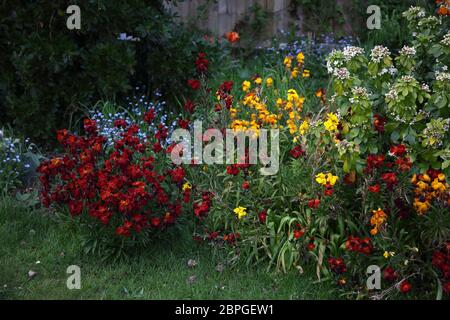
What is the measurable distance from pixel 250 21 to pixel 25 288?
5568 millimetres

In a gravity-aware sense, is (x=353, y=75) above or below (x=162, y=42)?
below

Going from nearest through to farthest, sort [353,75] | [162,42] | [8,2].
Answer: [353,75], [8,2], [162,42]

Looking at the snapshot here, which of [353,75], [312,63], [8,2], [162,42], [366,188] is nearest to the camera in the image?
[366,188]

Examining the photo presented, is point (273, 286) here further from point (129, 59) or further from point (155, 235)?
point (129, 59)

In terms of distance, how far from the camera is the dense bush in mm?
6234

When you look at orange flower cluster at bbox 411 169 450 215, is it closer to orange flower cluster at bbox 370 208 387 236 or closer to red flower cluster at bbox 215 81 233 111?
orange flower cluster at bbox 370 208 387 236

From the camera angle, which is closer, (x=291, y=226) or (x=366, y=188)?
(x=366, y=188)

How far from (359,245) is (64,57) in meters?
3.20

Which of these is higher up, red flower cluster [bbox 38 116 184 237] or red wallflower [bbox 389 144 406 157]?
red wallflower [bbox 389 144 406 157]

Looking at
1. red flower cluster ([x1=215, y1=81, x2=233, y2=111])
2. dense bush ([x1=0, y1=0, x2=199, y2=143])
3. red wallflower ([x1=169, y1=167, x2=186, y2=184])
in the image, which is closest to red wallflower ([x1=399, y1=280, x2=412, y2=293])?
red wallflower ([x1=169, y1=167, x2=186, y2=184])

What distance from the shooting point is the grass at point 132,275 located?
458cm

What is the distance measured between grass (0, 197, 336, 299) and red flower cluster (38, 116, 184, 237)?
288mm

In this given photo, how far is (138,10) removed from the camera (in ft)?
21.4

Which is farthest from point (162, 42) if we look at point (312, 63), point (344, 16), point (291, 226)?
point (344, 16)
